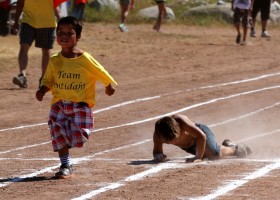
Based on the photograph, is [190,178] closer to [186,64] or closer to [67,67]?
[67,67]

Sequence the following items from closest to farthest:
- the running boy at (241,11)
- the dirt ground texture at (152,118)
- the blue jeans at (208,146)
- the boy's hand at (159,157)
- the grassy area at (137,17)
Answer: the dirt ground texture at (152,118), the boy's hand at (159,157), the blue jeans at (208,146), the running boy at (241,11), the grassy area at (137,17)

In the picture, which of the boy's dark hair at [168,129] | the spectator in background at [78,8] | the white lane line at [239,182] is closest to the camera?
the white lane line at [239,182]

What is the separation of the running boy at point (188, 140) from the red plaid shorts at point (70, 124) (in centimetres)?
95

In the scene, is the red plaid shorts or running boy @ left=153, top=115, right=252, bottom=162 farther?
running boy @ left=153, top=115, right=252, bottom=162

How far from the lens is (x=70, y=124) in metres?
9.09

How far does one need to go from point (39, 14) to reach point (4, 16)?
750 cm

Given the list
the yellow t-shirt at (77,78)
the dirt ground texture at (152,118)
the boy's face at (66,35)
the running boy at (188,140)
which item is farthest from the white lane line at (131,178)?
the boy's face at (66,35)

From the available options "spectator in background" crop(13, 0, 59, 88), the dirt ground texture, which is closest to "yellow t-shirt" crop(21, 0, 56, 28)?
"spectator in background" crop(13, 0, 59, 88)

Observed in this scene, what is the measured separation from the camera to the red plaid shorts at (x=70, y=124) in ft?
→ 29.7

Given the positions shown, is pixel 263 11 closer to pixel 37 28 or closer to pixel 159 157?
pixel 37 28

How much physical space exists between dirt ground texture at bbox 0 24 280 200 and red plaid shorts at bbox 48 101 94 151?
344 millimetres

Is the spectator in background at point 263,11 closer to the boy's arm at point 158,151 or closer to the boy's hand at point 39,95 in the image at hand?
the boy's arm at point 158,151

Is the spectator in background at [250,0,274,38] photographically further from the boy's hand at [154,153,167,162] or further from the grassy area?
the boy's hand at [154,153,167,162]

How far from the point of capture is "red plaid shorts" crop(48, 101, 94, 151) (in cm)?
905
